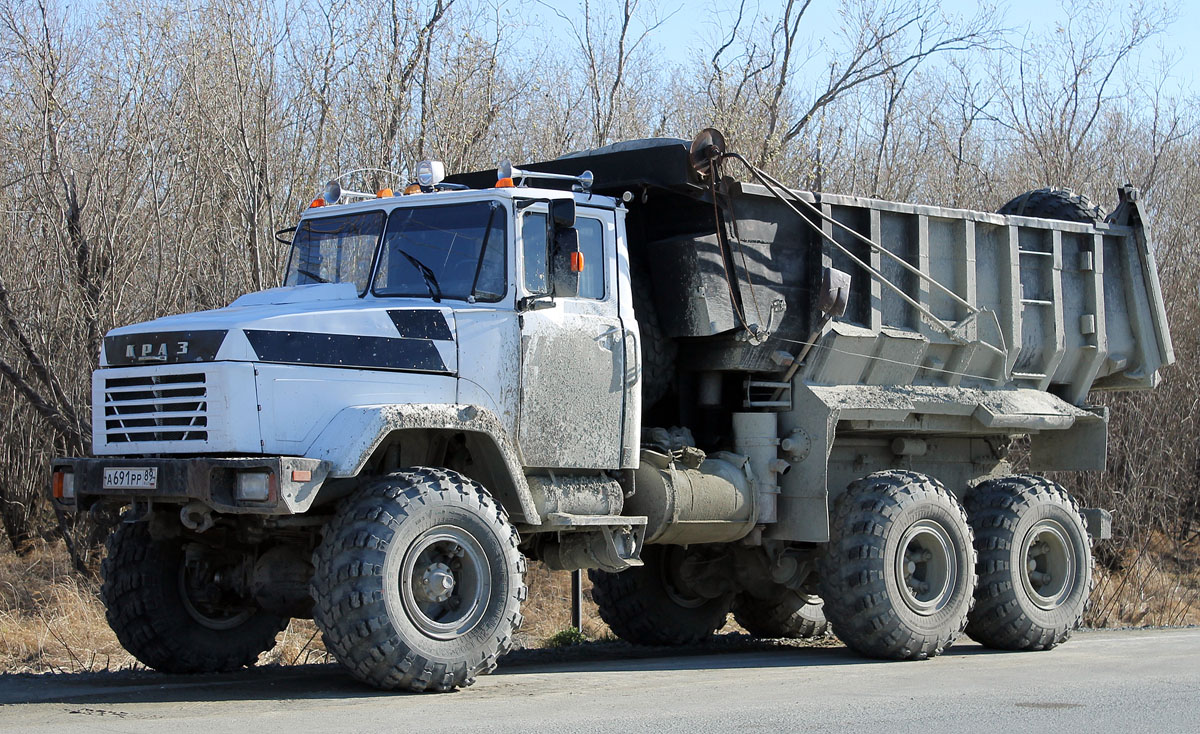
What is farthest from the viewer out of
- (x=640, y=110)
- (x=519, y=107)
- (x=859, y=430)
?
(x=640, y=110)

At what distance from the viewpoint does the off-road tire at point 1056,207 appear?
1195 centimetres

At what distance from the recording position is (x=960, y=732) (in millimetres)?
6500

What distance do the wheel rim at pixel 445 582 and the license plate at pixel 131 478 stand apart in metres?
1.46

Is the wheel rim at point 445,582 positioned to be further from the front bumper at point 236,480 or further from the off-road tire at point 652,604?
the off-road tire at point 652,604

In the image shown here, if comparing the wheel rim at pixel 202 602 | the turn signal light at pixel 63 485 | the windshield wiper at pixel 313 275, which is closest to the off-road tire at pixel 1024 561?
the windshield wiper at pixel 313 275

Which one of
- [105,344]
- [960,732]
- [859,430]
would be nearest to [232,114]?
[105,344]

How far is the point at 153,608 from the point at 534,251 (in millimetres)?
3272

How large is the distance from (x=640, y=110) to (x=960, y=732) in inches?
575

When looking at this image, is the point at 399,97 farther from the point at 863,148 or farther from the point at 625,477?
the point at 863,148

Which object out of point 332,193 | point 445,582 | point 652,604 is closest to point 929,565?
point 652,604

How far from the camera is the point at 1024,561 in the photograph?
35.6 feet

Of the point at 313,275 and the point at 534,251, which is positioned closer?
the point at 534,251

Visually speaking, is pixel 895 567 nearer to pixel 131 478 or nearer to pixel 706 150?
pixel 706 150

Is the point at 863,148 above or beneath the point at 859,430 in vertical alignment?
above
